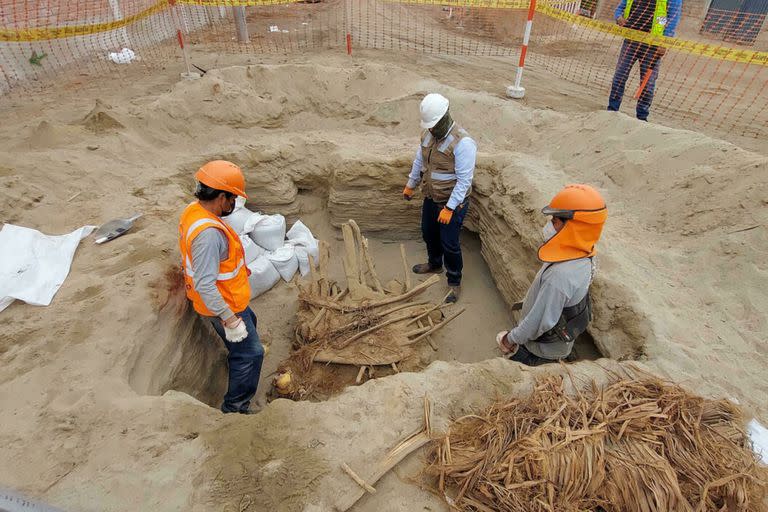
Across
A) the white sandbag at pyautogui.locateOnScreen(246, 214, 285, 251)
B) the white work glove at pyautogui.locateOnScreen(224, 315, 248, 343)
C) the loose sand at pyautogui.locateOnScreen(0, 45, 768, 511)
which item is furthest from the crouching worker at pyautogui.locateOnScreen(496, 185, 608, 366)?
the white sandbag at pyautogui.locateOnScreen(246, 214, 285, 251)

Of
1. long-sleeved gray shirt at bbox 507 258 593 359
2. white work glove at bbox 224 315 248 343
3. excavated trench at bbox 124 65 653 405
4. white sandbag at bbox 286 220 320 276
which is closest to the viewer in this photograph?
long-sleeved gray shirt at bbox 507 258 593 359

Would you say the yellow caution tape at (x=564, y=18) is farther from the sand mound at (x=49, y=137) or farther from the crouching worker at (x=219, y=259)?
A: the crouching worker at (x=219, y=259)

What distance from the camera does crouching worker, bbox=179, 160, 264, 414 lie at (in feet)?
9.64

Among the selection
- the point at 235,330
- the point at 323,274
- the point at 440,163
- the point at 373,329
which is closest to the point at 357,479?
the point at 235,330

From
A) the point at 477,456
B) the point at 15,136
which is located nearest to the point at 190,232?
the point at 477,456

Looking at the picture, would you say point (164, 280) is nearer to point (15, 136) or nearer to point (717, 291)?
point (15, 136)

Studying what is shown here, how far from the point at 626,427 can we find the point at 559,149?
13.8 feet

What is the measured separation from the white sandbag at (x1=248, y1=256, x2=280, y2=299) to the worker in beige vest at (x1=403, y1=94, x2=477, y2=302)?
1.89 metres

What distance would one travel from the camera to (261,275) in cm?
509

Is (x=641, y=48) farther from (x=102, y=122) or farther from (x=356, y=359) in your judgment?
(x=102, y=122)

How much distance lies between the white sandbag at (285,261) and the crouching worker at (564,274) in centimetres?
310

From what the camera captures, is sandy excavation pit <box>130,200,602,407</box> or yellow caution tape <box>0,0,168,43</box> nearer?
sandy excavation pit <box>130,200,602,407</box>

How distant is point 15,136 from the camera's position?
18.2 feet

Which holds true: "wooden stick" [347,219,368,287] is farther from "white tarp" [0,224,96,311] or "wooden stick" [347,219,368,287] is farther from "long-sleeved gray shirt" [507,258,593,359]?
"white tarp" [0,224,96,311]
